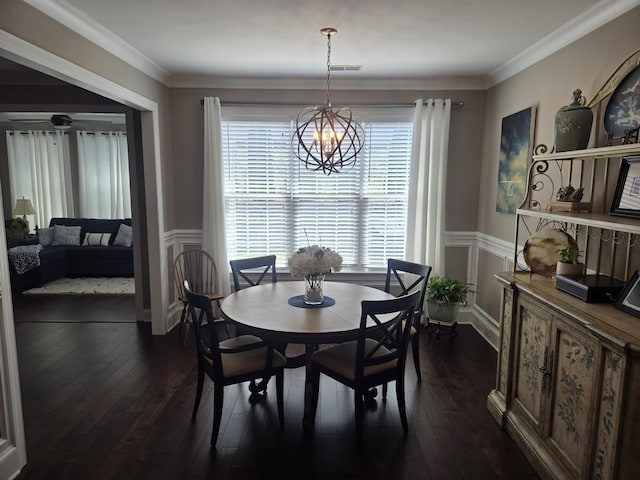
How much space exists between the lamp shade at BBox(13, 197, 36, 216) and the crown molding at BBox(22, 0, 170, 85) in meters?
4.60

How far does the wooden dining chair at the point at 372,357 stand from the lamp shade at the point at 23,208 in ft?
21.7

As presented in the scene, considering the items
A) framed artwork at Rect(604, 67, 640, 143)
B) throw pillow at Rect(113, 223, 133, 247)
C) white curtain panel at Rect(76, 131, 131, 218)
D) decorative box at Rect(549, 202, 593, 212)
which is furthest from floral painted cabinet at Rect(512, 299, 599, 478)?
white curtain panel at Rect(76, 131, 131, 218)

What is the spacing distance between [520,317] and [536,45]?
2148mm

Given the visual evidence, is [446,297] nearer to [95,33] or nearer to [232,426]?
[232,426]

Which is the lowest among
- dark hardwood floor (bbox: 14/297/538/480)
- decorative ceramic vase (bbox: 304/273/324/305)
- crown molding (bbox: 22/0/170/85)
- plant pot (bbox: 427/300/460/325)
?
dark hardwood floor (bbox: 14/297/538/480)

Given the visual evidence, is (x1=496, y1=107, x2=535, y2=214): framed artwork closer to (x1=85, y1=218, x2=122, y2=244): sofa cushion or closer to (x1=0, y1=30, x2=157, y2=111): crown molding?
(x1=0, y1=30, x2=157, y2=111): crown molding

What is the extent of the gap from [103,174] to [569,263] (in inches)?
298

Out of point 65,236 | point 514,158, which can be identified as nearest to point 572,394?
point 514,158

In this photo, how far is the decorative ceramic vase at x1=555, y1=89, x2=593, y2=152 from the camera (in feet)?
7.65

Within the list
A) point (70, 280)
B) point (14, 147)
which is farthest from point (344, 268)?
point (14, 147)

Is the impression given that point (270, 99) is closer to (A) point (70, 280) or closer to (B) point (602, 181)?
(B) point (602, 181)

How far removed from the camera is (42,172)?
7.41 metres

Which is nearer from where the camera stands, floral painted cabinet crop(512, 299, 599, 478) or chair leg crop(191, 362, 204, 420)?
floral painted cabinet crop(512, 299, 599, 478)

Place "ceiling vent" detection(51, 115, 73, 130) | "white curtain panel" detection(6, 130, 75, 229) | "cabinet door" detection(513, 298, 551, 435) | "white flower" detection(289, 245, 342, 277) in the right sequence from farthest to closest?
"white curtain panel" detection(6, 130, 75, 229) → "ceiling vent" detection(51, 115, 73, 130) → "white flower" detection(289, 245, 342, 277) → "cabinet door" detection(513, 298, 551, 435)
